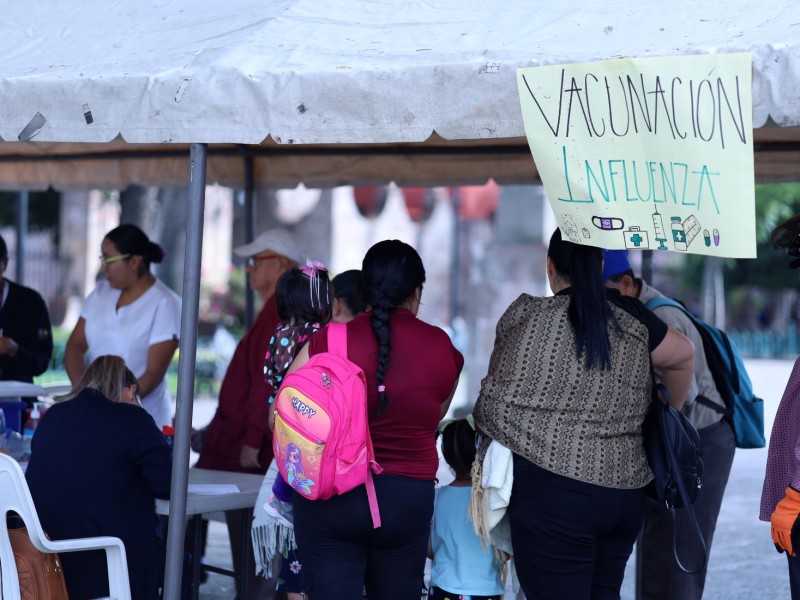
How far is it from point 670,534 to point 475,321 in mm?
11811

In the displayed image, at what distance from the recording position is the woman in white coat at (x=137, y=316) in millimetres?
5219

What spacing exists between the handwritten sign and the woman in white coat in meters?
2.61

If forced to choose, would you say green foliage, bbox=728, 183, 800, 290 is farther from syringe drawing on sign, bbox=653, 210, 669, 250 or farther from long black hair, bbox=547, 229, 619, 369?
syringe drawing on sign, bbox=653, 210, 669, 250

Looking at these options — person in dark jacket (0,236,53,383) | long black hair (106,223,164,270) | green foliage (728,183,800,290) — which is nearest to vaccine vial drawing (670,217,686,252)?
long black hair (106,223,164,270)

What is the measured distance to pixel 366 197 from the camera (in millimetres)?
15188

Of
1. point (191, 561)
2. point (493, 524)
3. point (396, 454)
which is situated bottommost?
point (191, 561)

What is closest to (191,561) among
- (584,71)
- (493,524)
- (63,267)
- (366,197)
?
(493,524)

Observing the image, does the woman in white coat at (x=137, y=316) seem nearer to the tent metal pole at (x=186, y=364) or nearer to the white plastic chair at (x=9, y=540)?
the white plastic chair at (x=9, y=540)

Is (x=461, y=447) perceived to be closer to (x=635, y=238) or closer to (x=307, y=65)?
(x=635, y=238)

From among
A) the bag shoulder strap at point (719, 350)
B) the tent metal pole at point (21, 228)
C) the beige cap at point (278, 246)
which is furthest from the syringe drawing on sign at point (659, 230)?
the tent metal pole at point (21, 228)

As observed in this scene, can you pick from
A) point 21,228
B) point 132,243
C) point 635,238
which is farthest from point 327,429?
point 21,228

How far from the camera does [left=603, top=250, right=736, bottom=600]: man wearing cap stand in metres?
4.32

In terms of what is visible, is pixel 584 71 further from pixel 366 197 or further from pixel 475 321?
pixel 475 321

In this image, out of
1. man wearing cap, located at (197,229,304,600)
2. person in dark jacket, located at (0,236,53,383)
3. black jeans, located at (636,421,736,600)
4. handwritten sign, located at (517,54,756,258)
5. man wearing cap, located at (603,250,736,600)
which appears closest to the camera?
handwritten sign, located at (517,54,756,258)
